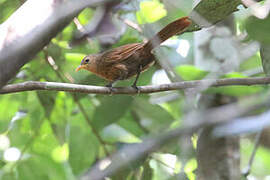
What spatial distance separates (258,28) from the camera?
218 cm

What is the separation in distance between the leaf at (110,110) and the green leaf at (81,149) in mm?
218

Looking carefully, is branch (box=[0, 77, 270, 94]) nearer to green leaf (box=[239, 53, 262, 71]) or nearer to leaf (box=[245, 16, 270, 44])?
leaf (box=[245, 16, 270, 44])

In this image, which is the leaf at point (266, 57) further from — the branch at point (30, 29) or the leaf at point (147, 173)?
the branch at point (30, 29)

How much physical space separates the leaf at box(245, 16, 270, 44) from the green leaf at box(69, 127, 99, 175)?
5.91 ft

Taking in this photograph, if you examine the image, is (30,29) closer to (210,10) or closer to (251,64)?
(210,10)

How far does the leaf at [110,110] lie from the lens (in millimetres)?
3332

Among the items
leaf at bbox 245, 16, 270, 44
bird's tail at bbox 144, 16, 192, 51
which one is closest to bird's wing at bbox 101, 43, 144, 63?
bird's tail at bbox 144, 16, 192, 51

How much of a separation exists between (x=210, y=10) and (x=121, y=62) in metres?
1.32

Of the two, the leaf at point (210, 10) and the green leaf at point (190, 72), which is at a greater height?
the leaf at point (210, 10)

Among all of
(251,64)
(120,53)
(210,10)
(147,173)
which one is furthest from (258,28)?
(251,64)

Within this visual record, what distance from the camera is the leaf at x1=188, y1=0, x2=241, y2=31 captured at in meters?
2.52

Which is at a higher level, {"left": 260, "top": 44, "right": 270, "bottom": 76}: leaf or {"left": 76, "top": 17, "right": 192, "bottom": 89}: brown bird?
{"left": 260, "top": 44, "right": 270, "bottom": 76}: leaf

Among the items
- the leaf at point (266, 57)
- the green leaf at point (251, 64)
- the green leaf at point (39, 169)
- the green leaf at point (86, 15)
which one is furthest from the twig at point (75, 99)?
the green leaf at point (251, 64)

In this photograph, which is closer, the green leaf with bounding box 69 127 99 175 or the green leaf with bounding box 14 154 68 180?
the green leaf with bounding box 14 154 68 180
